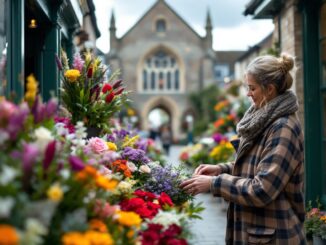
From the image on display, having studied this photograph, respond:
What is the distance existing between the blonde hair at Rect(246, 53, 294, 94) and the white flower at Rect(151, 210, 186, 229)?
106 cm

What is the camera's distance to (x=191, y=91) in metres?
44.7

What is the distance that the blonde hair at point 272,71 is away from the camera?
296 centimetres

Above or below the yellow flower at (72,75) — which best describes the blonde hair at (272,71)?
below

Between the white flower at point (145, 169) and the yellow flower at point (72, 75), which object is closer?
the white flower at point (145, 169)

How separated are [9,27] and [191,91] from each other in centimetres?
4109

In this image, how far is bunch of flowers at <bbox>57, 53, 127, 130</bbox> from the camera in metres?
4.23

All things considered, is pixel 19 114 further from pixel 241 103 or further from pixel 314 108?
pixel 241 103

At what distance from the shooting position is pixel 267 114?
2.94 metres

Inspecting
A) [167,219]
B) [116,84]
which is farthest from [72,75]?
[167,219]

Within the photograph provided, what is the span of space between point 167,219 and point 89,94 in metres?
2.19

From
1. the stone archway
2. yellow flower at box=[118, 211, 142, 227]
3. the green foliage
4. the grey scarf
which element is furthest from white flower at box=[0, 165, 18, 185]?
the stone archway

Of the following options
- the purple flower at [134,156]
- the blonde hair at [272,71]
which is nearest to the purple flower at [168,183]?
the purple flower at [134,156]

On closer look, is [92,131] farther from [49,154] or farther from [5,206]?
[5,206]

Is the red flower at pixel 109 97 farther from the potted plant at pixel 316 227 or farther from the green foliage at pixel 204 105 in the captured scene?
the green foliage at pixel 204 105
